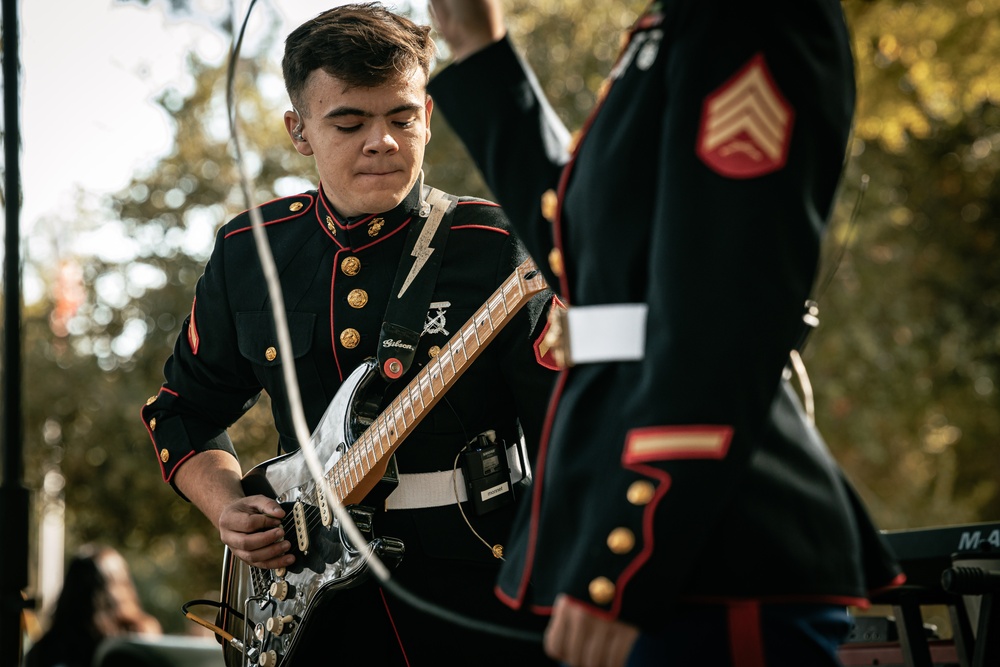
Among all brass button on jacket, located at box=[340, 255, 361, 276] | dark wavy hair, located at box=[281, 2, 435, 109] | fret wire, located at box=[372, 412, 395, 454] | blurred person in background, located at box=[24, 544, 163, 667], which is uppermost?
dark wavy hair, located at box=[281, 2, 435, 109]

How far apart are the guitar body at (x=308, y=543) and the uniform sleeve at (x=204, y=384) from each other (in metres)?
0.18

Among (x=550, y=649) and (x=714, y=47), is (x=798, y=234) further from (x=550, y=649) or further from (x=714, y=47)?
(x=550, y=649)

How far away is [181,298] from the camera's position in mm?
10414

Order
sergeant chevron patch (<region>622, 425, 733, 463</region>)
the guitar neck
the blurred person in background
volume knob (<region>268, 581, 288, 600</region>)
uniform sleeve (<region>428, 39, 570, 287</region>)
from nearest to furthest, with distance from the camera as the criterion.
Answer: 1. sergeant chevron patch (<region>622, 425, 733, 463</region>)
2. uniform sleeve (<region>428, 39, 570, 287</region>)
3. the guitar neck
4. volume knob (<region>268, 581, 288, 600</region>)
5. the blurred person in background

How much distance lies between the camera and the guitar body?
2.65 metres

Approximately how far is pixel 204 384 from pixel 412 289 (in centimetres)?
64

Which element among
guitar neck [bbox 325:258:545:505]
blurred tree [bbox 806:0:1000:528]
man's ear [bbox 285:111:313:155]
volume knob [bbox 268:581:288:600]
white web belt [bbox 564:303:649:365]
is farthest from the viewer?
blurred tree [bbox 806:0:1000:528]

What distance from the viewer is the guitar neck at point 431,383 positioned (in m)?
2.56

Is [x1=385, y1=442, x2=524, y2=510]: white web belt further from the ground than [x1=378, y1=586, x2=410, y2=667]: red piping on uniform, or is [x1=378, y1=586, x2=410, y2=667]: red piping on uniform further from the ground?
[x1=385, y1=442, x2=524, y2=510]: white web belt

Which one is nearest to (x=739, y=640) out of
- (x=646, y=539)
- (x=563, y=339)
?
(x=646, y=539)

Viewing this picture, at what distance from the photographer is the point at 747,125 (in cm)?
144

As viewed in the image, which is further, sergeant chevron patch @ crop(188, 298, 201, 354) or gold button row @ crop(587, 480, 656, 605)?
sergeant chevron patch @ crop(188, 298, 201, 354)

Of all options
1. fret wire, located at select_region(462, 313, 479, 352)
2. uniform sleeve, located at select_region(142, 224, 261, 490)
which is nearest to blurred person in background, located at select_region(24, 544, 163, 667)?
uniform sleeve, located at select_region(142, 224, 261, 490)

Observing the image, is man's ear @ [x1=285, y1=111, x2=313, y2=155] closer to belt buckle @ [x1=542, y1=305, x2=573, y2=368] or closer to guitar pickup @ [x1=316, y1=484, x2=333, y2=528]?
guitar pickup @ [x1=316, y1=484, x2=333, y2=528]
